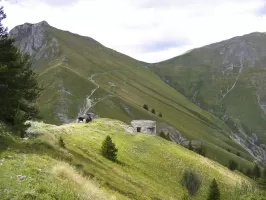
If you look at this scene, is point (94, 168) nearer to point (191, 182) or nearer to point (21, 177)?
point (21, 177)

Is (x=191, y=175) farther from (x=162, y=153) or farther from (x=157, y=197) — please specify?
(x=157, y=197)

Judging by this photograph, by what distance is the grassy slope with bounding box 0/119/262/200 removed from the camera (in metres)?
14.7

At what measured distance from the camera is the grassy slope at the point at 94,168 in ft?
48.2

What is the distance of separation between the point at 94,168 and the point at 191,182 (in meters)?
21.3

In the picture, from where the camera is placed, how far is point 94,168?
98.0ft

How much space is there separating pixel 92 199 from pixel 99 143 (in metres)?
30.0

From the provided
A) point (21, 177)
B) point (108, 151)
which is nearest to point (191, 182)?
point (108, 151)

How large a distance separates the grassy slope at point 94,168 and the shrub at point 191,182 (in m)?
0.78

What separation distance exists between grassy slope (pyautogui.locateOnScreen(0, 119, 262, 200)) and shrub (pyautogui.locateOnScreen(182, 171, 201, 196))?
779 millimetres

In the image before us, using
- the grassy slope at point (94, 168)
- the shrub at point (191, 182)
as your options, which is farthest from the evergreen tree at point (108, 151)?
the shrub at point (191, 182)

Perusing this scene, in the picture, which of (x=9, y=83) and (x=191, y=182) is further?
(x=191, y=182)

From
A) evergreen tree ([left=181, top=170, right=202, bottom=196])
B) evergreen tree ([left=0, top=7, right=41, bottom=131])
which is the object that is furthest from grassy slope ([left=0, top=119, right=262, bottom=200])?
evergreen tree ([left=0, top=7, right=41, bottom=131])

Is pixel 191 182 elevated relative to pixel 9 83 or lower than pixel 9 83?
lower

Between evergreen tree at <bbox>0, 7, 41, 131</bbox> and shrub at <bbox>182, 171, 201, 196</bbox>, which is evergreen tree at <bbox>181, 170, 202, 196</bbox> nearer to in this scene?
shrub at <bbox>182, 171, 201, 196</bbox>
